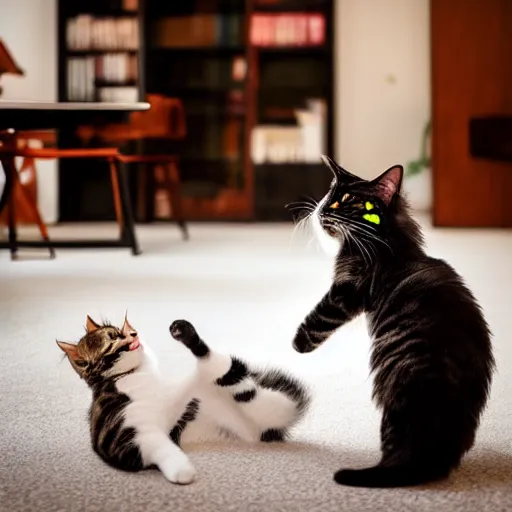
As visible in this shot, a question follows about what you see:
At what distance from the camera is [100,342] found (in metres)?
1.12

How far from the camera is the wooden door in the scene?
15.8 feet

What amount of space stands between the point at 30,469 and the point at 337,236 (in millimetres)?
492

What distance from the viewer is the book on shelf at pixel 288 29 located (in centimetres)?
570

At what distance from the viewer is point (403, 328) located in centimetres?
101

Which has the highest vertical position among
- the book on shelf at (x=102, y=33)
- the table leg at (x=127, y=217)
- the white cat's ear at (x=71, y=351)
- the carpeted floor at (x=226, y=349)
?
the book on shelf at (x=102, y=33)

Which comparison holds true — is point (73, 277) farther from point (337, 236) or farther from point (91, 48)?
point (91, 48)

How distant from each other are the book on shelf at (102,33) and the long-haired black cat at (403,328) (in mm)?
4851

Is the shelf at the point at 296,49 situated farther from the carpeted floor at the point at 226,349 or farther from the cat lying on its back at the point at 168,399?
the cat lying on its back at the point at 168,399

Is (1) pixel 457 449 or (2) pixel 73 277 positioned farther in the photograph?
(2) pixel 73 277

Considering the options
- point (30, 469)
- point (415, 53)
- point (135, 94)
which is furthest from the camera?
point (415, 53)

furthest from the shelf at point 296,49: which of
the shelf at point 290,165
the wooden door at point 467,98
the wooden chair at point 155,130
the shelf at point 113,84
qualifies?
the wooden chair at point 155,130

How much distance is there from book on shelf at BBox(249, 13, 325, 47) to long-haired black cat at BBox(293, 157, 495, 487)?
4.79 meters

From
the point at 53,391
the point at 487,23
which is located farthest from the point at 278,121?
the point at 53,391

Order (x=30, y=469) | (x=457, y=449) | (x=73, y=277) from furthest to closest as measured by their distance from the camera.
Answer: (x=73, y=277) → (x=30, y=469) → (x=457, y=449)
